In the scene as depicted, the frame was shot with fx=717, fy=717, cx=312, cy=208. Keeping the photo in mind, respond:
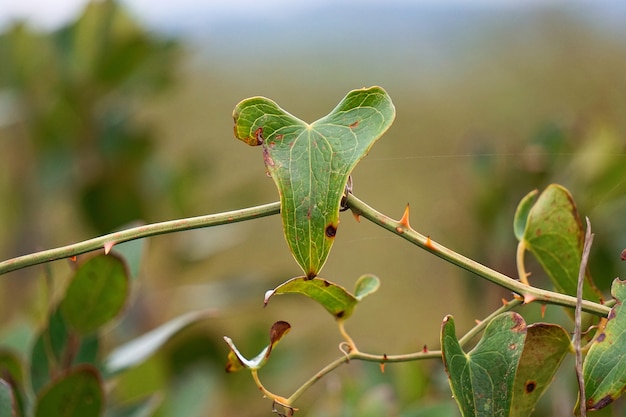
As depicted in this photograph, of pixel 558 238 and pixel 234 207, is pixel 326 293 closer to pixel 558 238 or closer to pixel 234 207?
pixel 558 238

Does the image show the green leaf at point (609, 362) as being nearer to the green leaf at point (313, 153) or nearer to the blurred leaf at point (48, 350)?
the green leaf at point (313, 153)

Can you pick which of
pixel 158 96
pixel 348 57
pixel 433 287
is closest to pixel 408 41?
pixel 348 57

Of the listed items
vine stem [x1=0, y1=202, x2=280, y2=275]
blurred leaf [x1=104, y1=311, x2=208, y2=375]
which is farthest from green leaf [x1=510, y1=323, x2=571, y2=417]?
blurred leaf [x1=104, y1=311, x2=208, y2=375]

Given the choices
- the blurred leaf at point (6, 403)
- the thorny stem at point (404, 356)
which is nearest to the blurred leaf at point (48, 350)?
the blurred leaf at point (6, 403)

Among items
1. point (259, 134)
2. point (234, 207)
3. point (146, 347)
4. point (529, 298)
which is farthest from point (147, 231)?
point (234, 207)

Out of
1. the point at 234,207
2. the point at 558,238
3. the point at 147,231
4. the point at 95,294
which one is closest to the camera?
the point at 147,231

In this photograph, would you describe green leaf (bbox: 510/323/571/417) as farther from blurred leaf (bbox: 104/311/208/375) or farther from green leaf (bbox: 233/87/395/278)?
blurred leaf (bbox: 104/311/208/375)
